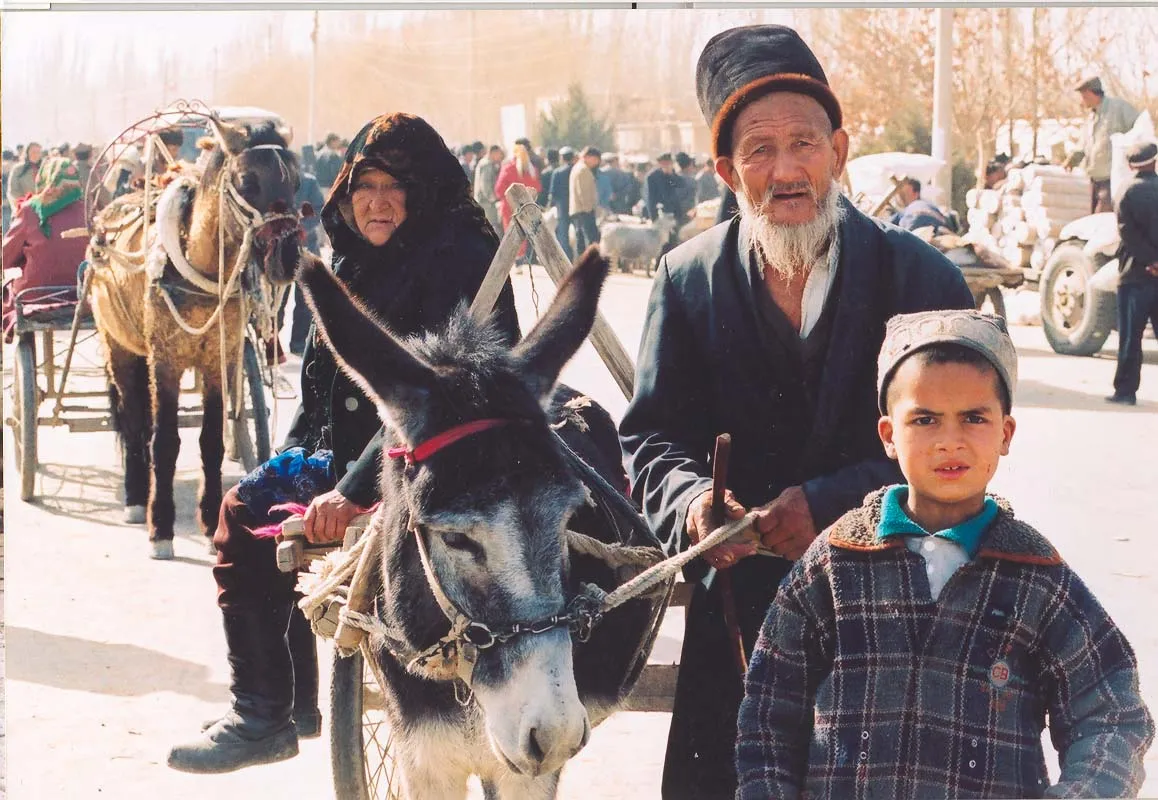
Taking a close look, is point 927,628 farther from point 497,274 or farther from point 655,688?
point 497,274

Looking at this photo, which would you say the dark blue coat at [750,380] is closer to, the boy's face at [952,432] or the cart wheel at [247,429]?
the boy's face at [952,432]

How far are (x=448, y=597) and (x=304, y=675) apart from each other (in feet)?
4.61

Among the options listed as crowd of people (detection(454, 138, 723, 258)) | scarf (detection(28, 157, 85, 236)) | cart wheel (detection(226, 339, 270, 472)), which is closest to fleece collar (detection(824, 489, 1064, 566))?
crowd of people (detection(454, 138, 723, 258))

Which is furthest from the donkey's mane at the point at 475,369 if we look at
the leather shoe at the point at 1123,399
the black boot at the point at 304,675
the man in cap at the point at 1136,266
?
the leather shoe at the point at 1123,399

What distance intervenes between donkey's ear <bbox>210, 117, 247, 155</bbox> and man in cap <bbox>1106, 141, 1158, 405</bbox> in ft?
9.41

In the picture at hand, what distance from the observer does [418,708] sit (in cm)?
330

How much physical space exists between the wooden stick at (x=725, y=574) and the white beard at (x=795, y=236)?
0.40 metres

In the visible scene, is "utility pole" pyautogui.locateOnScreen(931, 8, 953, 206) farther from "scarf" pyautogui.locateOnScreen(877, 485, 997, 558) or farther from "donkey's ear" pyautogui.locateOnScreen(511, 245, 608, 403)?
"scarf" pyautogui.locateOnScreen(877, 485, 997, 558)

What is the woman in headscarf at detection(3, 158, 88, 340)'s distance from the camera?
17.2ft

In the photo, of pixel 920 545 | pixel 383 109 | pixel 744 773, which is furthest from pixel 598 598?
pixel 383 109

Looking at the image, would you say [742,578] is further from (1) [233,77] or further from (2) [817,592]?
(1) [233,77]

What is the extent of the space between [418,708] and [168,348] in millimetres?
4281

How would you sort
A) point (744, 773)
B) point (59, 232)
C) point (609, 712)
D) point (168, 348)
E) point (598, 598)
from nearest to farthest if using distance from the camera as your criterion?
point (744, 773)
point (598, 598)
point (609, 712)
point (59, 232)
point (168, 348)

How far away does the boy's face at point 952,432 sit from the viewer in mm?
2605
